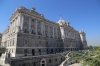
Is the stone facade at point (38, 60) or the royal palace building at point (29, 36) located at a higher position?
the royal palace building at point (29, 36)

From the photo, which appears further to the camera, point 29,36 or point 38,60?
point 29,36

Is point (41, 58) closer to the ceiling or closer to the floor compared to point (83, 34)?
closer to the floor

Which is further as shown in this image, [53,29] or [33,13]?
[53,29]

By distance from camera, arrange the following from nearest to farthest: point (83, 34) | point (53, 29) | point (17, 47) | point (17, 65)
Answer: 1. point (17, 65)
2. point (17, 47)
3. point (53, 29)
4. point (83, 34)

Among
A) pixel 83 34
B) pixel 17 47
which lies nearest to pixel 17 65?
pixel 17 47

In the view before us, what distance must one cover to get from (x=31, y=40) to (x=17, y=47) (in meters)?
5.37

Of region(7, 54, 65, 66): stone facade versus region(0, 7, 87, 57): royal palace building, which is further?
region(0, 7, 87, 57): royal palace building

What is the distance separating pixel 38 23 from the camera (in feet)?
103

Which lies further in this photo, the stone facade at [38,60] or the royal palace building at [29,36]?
the royal palace building at [29,36]

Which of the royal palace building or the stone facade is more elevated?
the royal palace building

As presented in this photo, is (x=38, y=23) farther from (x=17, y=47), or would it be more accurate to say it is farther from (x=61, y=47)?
(x=61, y=47)

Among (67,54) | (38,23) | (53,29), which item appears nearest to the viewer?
(38,23)

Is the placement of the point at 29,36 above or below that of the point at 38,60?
above

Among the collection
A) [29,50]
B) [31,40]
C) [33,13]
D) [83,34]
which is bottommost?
[29,50]
